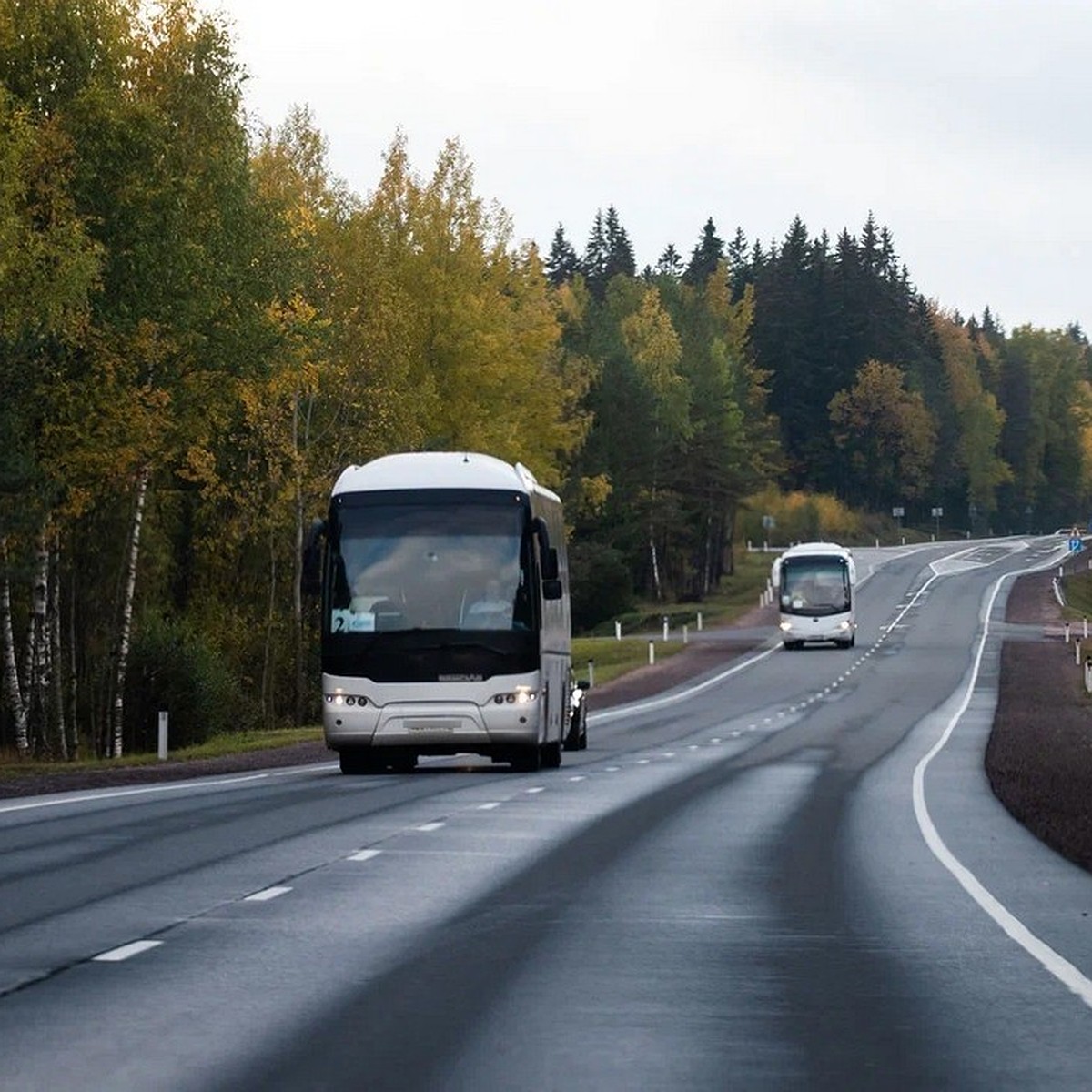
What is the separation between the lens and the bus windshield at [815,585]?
284ft

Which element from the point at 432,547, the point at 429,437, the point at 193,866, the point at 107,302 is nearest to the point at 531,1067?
the point at 193,866

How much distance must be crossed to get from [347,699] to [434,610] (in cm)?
141

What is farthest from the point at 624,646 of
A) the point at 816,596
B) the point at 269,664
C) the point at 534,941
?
the point at 534,941

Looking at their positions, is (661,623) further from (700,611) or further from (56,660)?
(56,660)

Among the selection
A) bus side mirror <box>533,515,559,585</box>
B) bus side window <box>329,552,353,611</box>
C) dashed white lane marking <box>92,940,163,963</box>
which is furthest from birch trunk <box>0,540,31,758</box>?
dashed white lane marking <box>92,940,163,963</box>

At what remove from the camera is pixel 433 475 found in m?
30.9

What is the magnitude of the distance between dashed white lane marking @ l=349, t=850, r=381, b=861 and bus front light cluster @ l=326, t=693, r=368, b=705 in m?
11.9

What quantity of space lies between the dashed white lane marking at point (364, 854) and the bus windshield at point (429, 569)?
12008 millimetres

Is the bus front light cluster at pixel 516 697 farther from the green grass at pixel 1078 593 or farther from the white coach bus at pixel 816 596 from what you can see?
the green grass at pixel 1078 593

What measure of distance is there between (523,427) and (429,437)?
953 centimetres

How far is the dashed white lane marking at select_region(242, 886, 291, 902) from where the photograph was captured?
47.1ft

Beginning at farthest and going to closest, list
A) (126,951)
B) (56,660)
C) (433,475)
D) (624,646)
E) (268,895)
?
1. (624,646)
2. (56,660)
3. (433,475)
4. (268,895)
5. (126,951)

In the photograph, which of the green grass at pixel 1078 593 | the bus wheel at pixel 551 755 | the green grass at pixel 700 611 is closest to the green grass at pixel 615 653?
the green grass at pixel 700 611

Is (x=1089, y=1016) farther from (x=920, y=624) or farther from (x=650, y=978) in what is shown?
(x=920, y=624)
